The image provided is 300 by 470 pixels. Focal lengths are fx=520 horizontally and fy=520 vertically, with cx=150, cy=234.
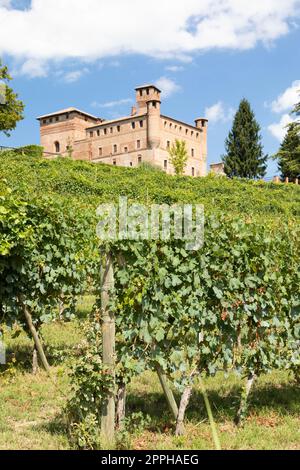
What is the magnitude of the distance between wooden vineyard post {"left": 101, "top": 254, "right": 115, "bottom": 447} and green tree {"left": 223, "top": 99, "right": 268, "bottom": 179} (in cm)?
6291

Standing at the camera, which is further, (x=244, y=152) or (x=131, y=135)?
(x=131, y=135)

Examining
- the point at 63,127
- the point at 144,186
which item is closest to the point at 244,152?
the point at 63,127

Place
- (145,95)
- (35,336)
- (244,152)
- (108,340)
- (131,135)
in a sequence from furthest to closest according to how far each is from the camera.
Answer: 1. (145,95)
2. (131,135)
3. (244,152)
4. (35,336)
5. (108,340)

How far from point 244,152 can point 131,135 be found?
16.4 metres

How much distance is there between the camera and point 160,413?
218 inches

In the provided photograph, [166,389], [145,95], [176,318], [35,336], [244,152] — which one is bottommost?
[166,389]

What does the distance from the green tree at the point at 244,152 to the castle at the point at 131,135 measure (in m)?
8.69

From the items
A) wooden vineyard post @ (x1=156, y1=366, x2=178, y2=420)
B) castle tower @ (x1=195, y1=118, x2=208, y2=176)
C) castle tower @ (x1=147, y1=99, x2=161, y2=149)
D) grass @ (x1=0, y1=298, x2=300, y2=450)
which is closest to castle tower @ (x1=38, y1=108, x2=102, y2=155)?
castle tower @ (x1=147, y1=99, x2=161, y2=149)

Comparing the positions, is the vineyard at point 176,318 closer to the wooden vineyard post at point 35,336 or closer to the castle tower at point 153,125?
the wooden vineyard post at point 35,336

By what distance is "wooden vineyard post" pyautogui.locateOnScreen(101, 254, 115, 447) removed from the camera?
4.59 meters

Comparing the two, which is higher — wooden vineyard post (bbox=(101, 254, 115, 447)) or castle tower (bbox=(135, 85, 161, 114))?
castle tower (bbox=(135, 85, 161, 114))

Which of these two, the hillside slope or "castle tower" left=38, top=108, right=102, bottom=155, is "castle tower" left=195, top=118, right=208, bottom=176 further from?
the hillside slope

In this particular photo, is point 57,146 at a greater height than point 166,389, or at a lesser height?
greater

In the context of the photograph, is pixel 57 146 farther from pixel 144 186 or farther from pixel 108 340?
pixel 108 340
